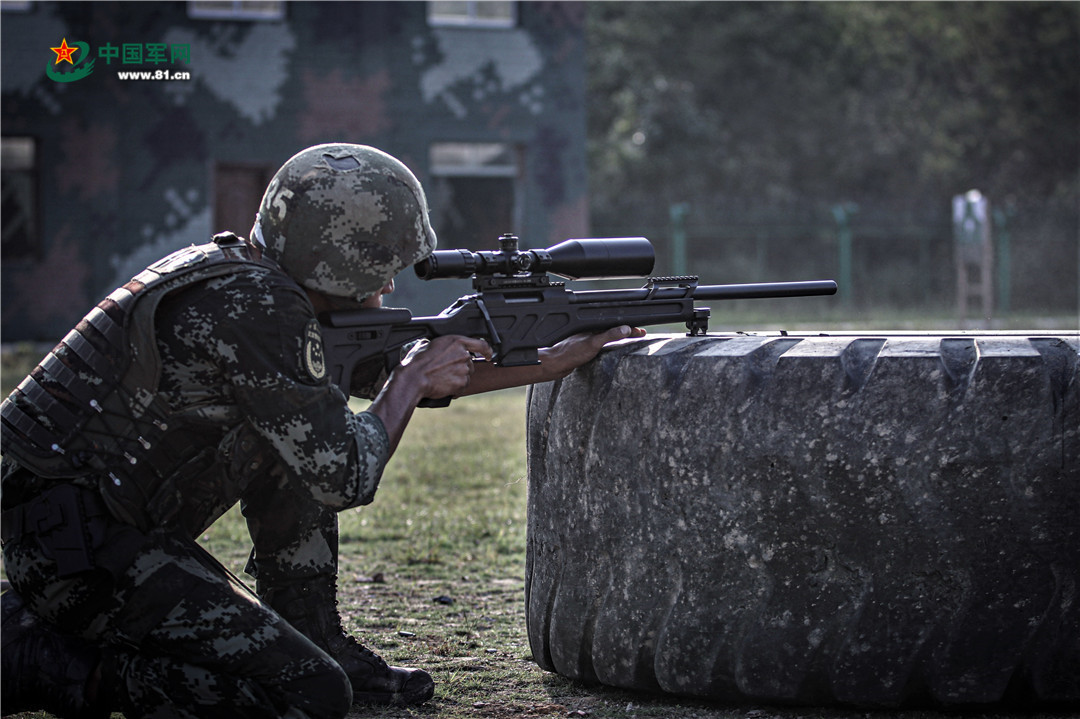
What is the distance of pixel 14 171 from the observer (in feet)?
58.3

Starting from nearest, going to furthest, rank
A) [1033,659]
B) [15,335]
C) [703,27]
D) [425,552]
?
[1033,659], [425,552], [15,335], [703,27]

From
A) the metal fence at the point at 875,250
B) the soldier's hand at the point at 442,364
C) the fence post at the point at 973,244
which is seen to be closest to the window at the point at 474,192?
the metal fence at the point at 875,250

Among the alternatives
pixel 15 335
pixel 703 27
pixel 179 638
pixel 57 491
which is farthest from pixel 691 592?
pixel 703 27

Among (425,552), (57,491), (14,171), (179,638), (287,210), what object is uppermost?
(14,171)

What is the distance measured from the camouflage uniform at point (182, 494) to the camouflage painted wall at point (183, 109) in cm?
1538

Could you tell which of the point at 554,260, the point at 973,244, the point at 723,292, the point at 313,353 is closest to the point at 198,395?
the point at 313,353

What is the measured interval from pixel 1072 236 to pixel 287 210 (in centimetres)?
2927

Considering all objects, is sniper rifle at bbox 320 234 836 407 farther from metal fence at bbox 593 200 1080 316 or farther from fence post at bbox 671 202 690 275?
metal fence at bbox 593 200 1080 316

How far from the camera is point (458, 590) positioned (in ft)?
15.4

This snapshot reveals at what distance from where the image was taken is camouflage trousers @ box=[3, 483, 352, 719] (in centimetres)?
295

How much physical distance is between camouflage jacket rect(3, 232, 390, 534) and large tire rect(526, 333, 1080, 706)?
2.63 feet

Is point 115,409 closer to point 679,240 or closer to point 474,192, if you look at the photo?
point 474,192

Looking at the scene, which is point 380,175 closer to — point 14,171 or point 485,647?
point 485,647

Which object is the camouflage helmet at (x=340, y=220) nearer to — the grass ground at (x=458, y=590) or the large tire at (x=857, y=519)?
the large tire at (x=857, y=519)
